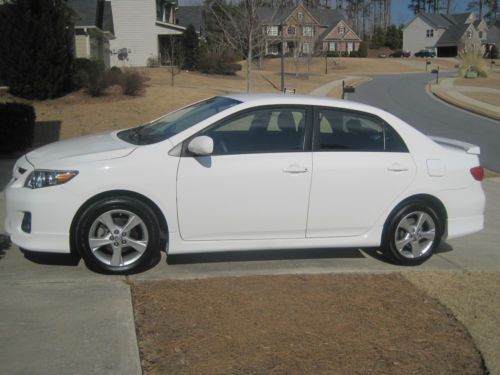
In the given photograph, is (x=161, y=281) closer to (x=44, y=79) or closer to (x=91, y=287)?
(x=91, y=287)

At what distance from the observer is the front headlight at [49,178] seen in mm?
4965

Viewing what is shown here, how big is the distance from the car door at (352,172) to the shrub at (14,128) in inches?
315

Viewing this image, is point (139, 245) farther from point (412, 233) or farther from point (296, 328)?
point (412, 233)

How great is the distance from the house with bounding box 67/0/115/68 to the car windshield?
2473 cm

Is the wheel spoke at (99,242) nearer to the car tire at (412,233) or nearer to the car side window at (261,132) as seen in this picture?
the car side window at (261,132)

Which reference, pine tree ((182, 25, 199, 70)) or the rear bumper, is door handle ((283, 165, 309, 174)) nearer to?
the rear bumper

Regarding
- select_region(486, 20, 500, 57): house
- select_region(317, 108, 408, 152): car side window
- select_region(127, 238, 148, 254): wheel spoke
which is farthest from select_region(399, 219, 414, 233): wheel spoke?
select_region(486, 20, 500, 57): house

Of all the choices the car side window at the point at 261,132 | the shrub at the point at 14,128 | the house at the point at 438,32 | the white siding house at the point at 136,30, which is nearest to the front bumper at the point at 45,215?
the car side window at the point at 261,132

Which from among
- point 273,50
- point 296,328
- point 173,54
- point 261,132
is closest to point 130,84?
point 173,54

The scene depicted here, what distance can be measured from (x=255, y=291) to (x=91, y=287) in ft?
4.23

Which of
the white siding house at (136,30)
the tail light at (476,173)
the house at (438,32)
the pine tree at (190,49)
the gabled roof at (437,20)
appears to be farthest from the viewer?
the gabled roof at (437,20)

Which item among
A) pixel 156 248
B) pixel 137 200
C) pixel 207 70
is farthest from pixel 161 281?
pixel 207 70

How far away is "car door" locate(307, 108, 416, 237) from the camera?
5531mm

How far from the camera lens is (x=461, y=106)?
99.8 feet
